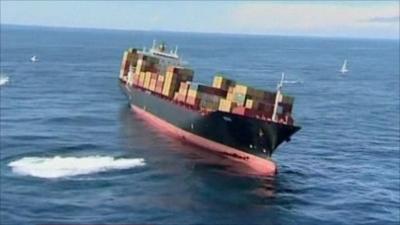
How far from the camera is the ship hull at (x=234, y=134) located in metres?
60.2

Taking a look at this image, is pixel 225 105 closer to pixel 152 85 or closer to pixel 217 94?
pixel 217 94

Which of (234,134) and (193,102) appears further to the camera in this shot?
(193,102)

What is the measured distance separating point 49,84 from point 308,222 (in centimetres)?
7902

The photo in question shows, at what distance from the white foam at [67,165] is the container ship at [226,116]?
8.91 metres

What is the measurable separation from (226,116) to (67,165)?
53.4 ft

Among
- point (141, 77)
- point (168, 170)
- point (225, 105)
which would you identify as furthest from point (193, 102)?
point (141, 77)

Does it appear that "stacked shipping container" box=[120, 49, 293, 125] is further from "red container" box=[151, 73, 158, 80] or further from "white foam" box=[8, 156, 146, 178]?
"white foam" box=[8, 156, 146, 178]

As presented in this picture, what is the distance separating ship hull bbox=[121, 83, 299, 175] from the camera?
6016 cm

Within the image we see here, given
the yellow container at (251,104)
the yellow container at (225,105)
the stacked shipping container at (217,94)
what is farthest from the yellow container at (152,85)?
the yellow container at (251,104)

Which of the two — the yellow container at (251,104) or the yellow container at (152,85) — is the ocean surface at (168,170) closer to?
the yellow container at (152,85)

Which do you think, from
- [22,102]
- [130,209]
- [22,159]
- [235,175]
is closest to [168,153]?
[235,175]

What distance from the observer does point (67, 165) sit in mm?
55594

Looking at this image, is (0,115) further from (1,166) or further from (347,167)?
(347,167)

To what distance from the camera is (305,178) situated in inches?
2207
